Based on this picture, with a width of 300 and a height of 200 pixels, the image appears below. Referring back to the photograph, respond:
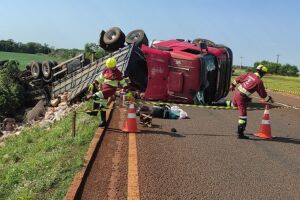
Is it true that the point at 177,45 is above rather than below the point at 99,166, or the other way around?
above

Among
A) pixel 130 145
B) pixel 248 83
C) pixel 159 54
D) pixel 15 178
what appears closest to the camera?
pixel 15 178

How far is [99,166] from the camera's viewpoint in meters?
7.18

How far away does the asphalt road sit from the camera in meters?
6.21

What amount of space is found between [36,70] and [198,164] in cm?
1814

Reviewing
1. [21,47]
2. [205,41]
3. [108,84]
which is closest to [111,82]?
[108,84]

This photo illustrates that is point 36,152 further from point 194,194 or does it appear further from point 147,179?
Result: point 194,194

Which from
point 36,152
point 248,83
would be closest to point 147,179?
point 36,152

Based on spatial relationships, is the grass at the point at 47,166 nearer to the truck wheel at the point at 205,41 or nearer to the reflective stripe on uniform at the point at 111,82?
the reflective stripe on uniform at the point at 111,82

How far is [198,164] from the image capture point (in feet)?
25.3

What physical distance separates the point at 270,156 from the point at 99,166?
328 cm

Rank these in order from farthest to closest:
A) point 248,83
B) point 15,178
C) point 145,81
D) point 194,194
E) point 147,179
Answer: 1. point 145,81
2. point 248,83
3. point 15,178
4. point 147,179
5. point 194,194

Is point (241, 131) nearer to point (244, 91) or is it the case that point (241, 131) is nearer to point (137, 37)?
point (244, 91)

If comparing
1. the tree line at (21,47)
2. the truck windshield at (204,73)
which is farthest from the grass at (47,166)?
the tree line at (21,47)

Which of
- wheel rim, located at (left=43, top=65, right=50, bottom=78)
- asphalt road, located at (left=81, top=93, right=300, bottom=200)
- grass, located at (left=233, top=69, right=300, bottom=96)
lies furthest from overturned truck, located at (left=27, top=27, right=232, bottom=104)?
grass, located at (left=233, top=69, right=300, bottom=96)
